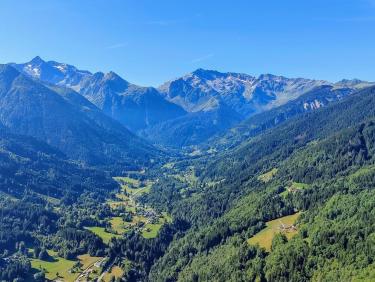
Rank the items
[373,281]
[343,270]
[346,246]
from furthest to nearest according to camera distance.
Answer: [346,246] → [343,270] → [373,281]

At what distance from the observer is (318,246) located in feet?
631

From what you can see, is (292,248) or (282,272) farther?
(292,248)

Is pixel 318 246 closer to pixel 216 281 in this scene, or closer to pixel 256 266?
pixel 256 266

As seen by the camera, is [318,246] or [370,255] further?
[318,246]

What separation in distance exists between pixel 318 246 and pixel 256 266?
88.3 ft

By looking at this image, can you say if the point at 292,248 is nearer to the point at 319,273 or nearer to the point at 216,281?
the point at 319,273

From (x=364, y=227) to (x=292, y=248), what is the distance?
31860 mm

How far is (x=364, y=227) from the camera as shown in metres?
197

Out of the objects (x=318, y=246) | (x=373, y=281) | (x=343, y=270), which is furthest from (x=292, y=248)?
(x=373, y=281)

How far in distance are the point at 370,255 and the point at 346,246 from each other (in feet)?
44.6

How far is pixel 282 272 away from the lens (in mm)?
182625

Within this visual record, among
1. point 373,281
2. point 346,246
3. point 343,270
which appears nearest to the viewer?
point 373,281

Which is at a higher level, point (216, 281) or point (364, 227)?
point (364, 227)

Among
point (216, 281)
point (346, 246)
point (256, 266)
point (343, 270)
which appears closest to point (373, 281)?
point (343, 270)
